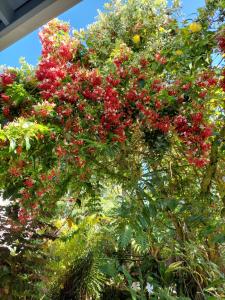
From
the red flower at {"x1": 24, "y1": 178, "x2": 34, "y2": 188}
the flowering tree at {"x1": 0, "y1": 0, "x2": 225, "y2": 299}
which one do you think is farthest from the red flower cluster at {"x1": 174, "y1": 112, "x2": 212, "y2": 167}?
the red flower at {"x1": 24, "y1": 178, "x2": 34, "y2": 188}

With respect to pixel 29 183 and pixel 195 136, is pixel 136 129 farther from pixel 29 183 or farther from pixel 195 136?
pixel 29 183

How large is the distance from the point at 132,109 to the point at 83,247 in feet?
7.49

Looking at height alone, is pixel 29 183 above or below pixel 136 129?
below

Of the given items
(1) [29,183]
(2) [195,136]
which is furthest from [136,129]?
(1) [29,183]

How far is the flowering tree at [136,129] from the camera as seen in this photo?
2816 mm

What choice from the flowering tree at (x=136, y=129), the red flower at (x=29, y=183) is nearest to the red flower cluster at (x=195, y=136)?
the flowering tree at (x=136, y=129)

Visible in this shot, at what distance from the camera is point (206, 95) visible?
289cm

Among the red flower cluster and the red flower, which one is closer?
the red flower cluster

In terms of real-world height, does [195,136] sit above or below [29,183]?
above

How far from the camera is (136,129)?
2.89 meters

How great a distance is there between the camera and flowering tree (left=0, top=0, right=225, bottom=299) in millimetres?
2816

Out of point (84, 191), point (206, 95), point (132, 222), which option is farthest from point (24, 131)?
point (206, 95)

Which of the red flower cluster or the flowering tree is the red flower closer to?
the flowering tree

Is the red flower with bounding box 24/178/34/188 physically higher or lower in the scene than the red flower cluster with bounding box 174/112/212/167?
lower
